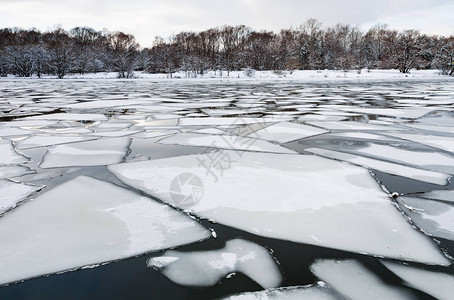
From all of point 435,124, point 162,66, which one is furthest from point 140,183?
point 162,66

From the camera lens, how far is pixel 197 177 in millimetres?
2125

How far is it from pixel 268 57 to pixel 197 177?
31127 millimetres

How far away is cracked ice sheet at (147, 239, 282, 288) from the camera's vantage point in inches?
43.0

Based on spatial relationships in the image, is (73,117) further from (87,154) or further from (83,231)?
(83,231)

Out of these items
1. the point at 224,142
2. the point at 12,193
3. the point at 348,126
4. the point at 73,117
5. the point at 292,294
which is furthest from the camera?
the point at 73,117

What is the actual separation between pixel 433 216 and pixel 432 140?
192 centimetres

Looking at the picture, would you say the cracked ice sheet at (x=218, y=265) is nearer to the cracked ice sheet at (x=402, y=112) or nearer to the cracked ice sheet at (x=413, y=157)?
the cracked ice sheet at (x=413, y=157)

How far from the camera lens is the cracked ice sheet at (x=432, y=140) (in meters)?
2.87

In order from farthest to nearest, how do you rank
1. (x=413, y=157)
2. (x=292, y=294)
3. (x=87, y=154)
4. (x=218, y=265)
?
(x=87, y=154) < (x=413, y=157) < (x=218, y=265) < (x=292, y=294)

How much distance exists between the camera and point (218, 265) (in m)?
1.17

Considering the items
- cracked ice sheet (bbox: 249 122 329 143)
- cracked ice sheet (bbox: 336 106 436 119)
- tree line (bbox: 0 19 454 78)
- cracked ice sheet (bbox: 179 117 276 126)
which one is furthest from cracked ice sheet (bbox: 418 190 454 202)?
tree line (bbox: 0 19 454 78)

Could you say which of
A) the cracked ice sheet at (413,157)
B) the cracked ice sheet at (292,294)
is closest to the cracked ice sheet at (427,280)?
the cracked ice sheet at (292,294)

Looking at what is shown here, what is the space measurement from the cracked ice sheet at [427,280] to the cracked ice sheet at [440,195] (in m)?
0.77

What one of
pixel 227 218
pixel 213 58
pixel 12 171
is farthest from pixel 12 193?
pixel 213 58
